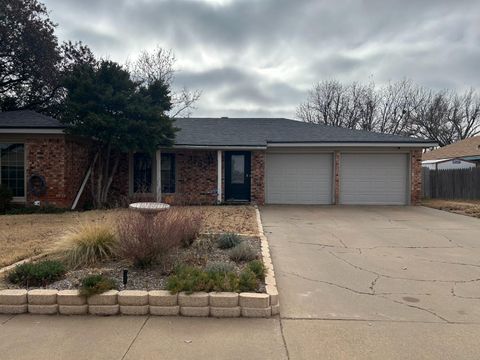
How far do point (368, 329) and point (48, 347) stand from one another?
3041 mm

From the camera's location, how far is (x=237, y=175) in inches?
628

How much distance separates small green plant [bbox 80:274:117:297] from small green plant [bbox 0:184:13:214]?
9434mm

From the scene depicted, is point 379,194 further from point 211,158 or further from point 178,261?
point 178,261

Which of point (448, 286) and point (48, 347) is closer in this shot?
point (48, 347)

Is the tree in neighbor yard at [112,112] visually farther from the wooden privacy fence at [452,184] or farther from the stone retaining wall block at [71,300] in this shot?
the wooden privacy fence at [452,184]

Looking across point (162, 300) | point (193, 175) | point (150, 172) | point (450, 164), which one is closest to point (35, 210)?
point (150, 172)

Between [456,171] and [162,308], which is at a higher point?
[456,171]

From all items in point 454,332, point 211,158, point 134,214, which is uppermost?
point 211,158

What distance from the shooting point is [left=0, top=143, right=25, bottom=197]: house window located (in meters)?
12.5

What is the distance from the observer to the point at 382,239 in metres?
8.23

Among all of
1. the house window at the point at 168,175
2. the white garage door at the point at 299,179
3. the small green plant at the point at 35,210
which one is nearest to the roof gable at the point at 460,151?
the white garage door at the point at 299,179

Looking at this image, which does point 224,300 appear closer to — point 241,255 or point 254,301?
point 254,301

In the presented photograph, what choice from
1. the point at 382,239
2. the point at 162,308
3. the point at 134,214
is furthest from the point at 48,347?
the point at 382,239

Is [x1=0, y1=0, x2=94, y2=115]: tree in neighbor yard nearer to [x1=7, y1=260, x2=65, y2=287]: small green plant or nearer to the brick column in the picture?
the brick column
